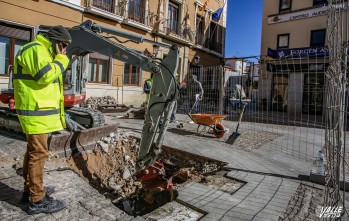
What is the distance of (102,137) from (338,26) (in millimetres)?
5110

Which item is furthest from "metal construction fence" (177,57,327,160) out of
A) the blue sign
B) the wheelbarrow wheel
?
the wheelbarrow wheel

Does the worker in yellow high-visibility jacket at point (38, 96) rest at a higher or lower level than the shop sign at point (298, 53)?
lower

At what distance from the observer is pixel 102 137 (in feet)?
20.0

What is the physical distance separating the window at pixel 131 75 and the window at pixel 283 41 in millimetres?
10434

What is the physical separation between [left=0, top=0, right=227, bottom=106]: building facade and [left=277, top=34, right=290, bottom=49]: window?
5274mm

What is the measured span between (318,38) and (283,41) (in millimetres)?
2306

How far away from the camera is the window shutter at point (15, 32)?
9.73m

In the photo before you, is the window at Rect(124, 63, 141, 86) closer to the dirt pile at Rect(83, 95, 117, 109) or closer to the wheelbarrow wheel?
the dirt pile at Rect(83, 95, 117, 109)

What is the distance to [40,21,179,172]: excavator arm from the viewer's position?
359 cm

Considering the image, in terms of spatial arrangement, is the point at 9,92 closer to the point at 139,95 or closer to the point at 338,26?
the point at 338,26

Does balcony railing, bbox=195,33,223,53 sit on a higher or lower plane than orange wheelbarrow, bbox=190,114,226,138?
higher

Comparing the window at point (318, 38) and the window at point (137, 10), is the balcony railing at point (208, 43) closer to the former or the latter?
the window at point (137, 10)

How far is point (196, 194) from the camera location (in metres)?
3.67

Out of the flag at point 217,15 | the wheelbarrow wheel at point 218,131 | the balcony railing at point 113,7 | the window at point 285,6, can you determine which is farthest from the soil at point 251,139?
the flag at point 217,15
